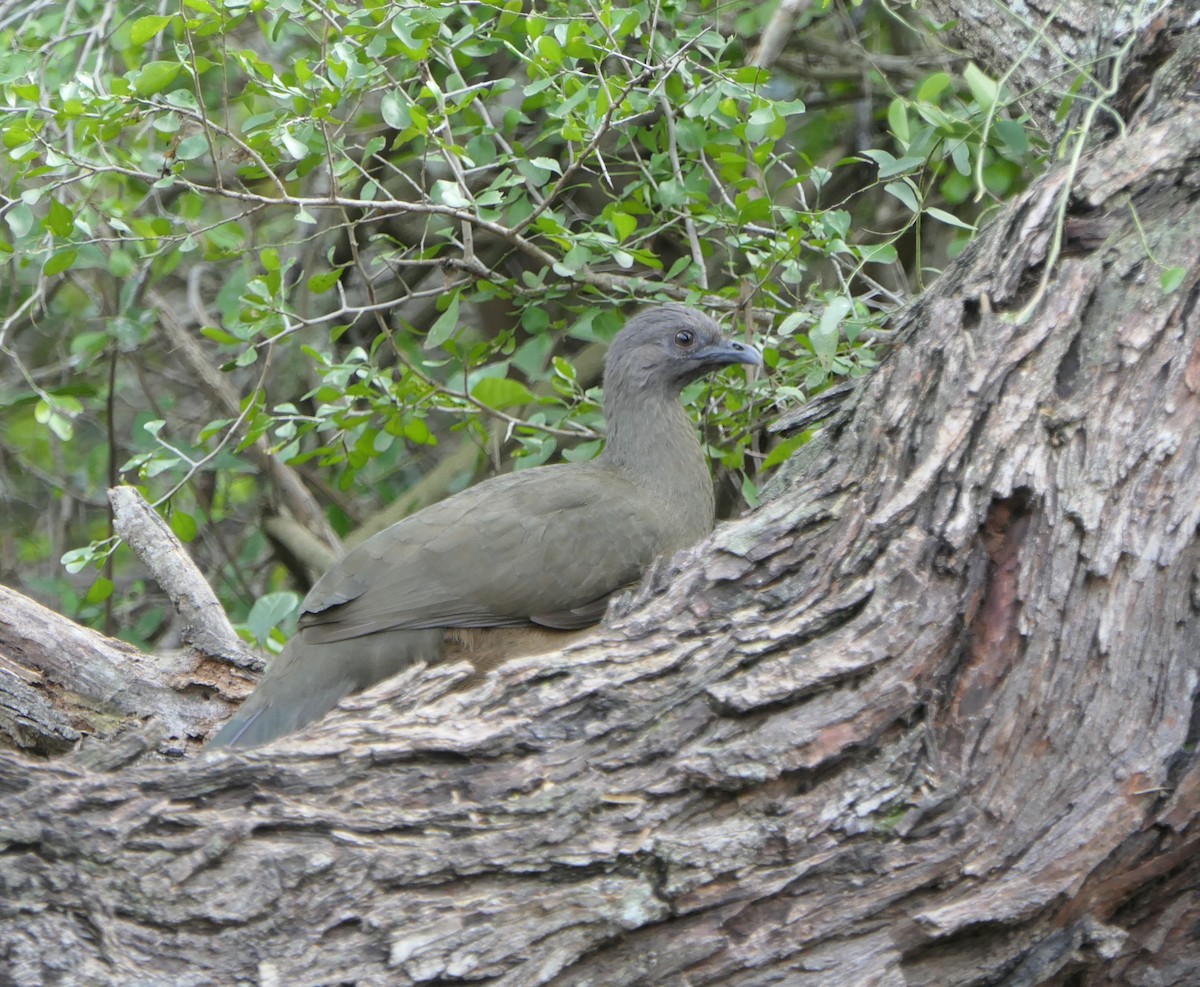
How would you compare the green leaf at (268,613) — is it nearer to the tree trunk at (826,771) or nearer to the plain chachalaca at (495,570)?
the plain chachalaca at (495,570)

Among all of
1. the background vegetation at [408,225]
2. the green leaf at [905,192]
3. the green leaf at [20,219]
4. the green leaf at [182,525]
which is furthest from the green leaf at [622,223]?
the green leaf at [182,525]

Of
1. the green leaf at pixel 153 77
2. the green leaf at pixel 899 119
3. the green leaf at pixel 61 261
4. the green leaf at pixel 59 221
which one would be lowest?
the green leaf at pixel 899 119

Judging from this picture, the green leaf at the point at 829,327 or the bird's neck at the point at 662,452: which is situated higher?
the green leaf at the point at 829,327

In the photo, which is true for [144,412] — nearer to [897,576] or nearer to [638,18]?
[638,18]

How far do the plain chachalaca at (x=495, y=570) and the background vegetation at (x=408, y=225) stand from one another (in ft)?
0.82

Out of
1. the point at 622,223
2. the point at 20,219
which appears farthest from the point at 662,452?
the point at 20,219

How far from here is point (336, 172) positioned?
14.2 ft

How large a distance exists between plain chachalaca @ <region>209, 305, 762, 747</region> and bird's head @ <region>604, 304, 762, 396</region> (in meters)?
0.02

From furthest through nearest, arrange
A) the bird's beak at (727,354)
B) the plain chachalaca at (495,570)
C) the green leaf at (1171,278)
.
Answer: the bird's beak at (727,354), the plain chachalaca at (495,570), the green leaf at (1171,278)

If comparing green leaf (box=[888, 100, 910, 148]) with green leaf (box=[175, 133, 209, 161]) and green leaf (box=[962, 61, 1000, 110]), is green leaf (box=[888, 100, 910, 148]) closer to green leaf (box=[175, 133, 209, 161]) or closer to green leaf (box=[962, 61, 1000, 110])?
green leaf (box=[962, 61, 1000, 110])

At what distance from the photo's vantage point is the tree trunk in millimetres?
2055

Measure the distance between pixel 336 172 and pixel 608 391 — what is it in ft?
4.16

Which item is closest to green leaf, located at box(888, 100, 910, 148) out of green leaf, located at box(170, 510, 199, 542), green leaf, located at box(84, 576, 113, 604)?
green leaf, located at box(170, 510, 199, 542)

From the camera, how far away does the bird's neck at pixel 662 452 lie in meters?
4.77
